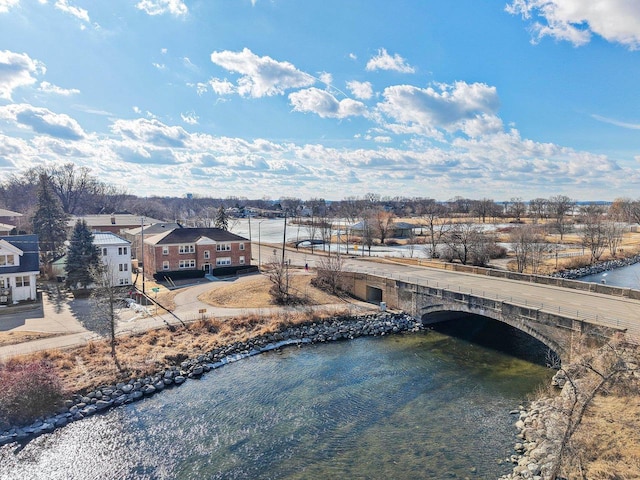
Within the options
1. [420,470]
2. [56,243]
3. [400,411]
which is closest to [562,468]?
[420,470]

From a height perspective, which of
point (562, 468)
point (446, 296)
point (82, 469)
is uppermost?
point (446, 296)

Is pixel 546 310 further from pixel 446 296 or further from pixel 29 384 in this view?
pixel 29 384

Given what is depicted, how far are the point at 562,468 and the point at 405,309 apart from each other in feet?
70.1

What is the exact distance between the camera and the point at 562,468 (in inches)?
511

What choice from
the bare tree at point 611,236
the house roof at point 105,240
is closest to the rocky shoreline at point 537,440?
the house roof at point 105,240

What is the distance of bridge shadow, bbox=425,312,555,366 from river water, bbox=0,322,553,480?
72.3 inches

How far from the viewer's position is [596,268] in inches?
2212

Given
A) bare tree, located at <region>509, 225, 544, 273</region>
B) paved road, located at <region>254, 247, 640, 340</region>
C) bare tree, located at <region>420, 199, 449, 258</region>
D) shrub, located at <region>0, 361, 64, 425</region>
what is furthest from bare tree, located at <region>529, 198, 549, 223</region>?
shrub, located at <region>0, 361, 64, 425</region>

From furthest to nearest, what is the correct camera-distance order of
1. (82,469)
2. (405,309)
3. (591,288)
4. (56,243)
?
(56,243)
(405,309)
(591,288)
(82,469)

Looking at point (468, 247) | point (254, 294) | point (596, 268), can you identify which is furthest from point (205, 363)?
point (596, 268)

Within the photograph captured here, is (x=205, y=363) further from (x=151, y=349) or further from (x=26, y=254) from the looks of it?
(x=26, y=254)

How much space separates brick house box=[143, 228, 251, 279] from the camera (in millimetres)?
Result: 44125

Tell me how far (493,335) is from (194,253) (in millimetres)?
32447

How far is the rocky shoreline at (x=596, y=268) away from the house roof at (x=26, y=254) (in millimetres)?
56248
